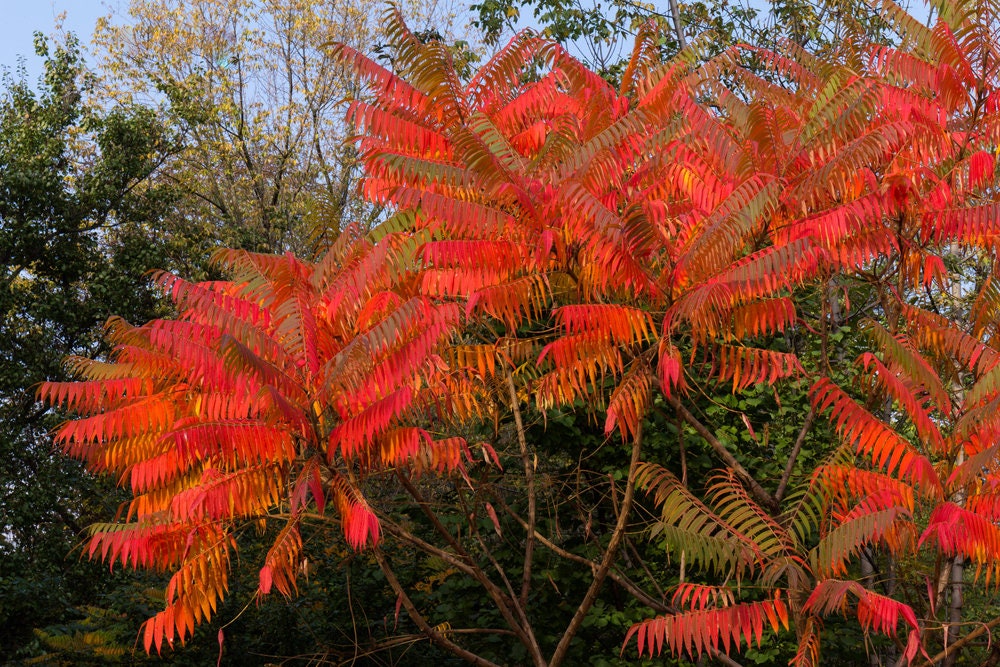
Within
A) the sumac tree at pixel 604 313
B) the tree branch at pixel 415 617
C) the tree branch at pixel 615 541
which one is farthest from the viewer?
the tree branch at pixel 615 541

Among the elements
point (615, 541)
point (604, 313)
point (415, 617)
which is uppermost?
point (604, 313)

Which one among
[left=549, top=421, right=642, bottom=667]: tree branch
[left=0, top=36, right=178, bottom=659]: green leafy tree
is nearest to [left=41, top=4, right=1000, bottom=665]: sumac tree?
[left=549, top=421, right=642, bottom=667]: tree branch

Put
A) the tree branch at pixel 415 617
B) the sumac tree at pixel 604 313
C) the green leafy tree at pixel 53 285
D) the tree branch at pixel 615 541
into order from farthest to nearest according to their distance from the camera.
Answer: the green leafy tree at pixel 53 285 < the tree branch at pixel 615 541 < the tree branch at pixel 415 617 < the sumac tree at pixel 604 313

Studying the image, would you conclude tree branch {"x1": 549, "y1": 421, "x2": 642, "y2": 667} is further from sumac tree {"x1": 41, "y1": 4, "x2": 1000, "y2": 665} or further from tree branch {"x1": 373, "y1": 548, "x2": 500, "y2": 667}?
tree branch {"x1": 373, "y1": 548, "x2": 500, "y2": 667}

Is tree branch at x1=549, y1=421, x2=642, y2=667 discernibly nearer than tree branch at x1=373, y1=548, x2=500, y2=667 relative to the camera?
No

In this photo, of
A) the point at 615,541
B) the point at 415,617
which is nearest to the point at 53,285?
the point at 415,617

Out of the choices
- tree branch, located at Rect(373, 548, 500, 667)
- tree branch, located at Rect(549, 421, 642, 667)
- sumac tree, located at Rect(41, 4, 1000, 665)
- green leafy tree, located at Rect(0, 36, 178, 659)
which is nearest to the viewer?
sumac tree, located at Rect(41, 4, 1000, 665)

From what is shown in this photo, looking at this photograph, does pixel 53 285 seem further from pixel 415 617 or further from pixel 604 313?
pixel 604 313

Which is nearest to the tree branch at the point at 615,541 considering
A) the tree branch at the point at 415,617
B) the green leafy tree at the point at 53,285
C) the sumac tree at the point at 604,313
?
the sumac tree at the point at 604,313

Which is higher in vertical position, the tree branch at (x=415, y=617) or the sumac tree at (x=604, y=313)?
the sumac tree at (x=604, y=313)

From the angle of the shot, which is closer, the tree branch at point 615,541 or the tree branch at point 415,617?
the tree branch at point 415,617

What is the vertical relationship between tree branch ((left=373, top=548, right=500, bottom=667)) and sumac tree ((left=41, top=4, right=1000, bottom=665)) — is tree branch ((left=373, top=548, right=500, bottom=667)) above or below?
below

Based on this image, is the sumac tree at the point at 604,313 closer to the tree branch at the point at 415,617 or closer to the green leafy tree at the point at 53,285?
the tree branch at the point at 415,617

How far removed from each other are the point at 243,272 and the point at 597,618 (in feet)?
14.4
